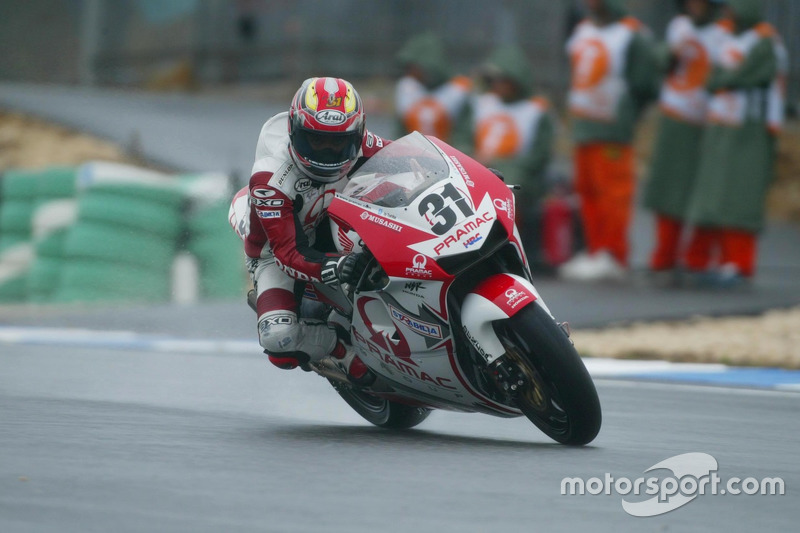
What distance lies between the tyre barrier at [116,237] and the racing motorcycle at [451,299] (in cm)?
681

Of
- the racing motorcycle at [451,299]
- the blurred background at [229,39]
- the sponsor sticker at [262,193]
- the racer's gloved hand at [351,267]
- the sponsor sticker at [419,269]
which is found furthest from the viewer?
the blurred background at [229,39]

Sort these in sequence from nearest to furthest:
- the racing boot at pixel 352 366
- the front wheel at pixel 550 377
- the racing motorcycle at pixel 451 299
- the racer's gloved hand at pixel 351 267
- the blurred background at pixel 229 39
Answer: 1. the front wheel at pixel 550 377
2. the racing motorcycle at pixel 451 299
3. the racer's gloved hand at pixel 351 267
4. the racing boot at pixel 352 366
5. the blurred background at pixel 229 39

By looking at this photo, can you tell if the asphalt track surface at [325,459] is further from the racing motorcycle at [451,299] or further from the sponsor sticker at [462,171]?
the sponsor sticker at [462,171]

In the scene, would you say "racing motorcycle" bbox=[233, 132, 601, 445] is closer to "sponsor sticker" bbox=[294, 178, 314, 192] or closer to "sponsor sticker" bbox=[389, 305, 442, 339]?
"sponsor sticker" bbox=[389, 305, 442, 339]

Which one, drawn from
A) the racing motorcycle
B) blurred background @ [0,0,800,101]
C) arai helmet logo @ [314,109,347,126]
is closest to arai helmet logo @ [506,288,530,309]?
the racing motorcycle

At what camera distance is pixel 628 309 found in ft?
38.2

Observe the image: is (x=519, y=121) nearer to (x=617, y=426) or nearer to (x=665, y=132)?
(x=665, y=132)

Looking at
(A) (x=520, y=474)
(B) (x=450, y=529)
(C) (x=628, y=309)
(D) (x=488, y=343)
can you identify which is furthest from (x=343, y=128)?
(C) (x=628, y=309)

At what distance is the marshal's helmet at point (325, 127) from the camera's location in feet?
19.1

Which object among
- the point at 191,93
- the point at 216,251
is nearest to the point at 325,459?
the point at 216,251

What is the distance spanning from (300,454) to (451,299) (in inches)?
33.1

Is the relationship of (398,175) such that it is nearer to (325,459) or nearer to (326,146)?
(326,146)

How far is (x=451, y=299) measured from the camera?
567 centimetres

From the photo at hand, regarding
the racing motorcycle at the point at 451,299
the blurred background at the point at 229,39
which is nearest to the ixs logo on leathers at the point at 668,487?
the racing motorcycle at the point at 451,299
